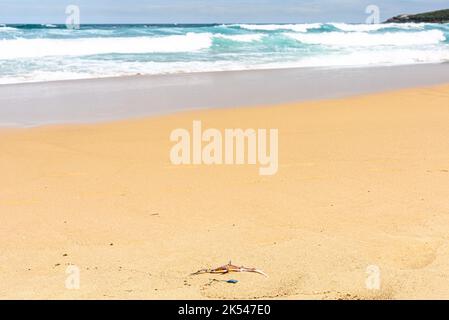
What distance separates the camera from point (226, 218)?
394cm

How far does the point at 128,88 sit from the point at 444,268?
980cm

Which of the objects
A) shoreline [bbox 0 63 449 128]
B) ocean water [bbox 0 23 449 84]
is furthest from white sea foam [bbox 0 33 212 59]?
shoreline [bbox 0 63 449 128]

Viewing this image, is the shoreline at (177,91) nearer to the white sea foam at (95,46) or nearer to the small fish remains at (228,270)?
the small fish remains at (228,270)

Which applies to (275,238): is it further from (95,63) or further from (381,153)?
(95,63)

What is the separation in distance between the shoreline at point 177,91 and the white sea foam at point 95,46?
27.5ft

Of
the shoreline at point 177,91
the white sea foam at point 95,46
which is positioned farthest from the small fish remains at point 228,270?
the white sea foam at point 95,46

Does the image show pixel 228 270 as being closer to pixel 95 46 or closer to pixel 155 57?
→ pixel 155 57

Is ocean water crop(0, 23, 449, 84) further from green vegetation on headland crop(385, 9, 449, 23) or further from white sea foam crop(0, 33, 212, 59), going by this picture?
green vegetation on headland crop(385, 9, 449, 23)

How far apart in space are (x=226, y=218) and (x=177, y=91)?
25.9 feet

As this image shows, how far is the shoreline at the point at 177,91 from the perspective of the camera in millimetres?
8781

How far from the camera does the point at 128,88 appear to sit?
12.2 metres

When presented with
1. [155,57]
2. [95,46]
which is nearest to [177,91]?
[155,57]

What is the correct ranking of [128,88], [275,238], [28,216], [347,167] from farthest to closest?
[128,88] → [347,167] → [28,216] → [275,238]

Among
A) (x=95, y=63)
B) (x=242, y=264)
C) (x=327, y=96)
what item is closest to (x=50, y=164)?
(x=242, y=264)
